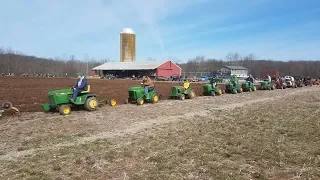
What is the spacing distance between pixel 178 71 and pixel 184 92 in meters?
59.1

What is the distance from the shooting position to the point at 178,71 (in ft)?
265

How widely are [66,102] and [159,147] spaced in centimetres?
717

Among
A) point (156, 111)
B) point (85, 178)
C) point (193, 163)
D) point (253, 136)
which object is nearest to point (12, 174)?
point (85, 178)

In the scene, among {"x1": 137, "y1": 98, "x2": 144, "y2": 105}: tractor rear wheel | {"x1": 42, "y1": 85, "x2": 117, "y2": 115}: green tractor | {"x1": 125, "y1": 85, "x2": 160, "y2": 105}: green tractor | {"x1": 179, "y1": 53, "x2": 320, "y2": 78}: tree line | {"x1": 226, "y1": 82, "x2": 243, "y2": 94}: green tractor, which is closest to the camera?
{"x1": 42, "y1": 85, "x2": 117, "y2": 115}: green tractor

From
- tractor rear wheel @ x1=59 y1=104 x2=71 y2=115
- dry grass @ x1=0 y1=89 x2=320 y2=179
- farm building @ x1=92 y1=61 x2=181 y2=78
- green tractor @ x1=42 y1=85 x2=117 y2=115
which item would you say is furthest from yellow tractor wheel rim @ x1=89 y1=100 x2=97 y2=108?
farm building @ x1=92 y1=61 x2=181 y2=78

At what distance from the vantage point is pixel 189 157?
733 centimetres

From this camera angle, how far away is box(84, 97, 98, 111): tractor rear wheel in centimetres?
1477

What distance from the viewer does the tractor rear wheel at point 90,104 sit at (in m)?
14.8

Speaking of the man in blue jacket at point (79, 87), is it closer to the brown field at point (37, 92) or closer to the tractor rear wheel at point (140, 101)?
the brown field at point (37, 92)

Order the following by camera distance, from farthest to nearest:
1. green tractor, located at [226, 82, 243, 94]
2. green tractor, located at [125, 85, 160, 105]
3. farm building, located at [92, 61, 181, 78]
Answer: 1. farm building, located at [92, 61, 181, 78]
2. green tractor, located at [226, 82, 243, 94]
3. green tractor, located at [125, 85, 160, 105]

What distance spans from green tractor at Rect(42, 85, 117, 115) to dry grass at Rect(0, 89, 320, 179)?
499cm

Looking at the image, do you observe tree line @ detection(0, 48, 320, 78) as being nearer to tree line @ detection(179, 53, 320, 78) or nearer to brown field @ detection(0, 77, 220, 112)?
tree line @ detection(179, 53, 320, 78)

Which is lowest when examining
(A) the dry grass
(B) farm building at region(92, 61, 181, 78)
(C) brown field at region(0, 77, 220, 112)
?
(A) the dry grass

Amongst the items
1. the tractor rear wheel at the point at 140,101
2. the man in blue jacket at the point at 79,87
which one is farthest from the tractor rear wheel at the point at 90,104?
the tractor rear wheel at the point at 140,101
